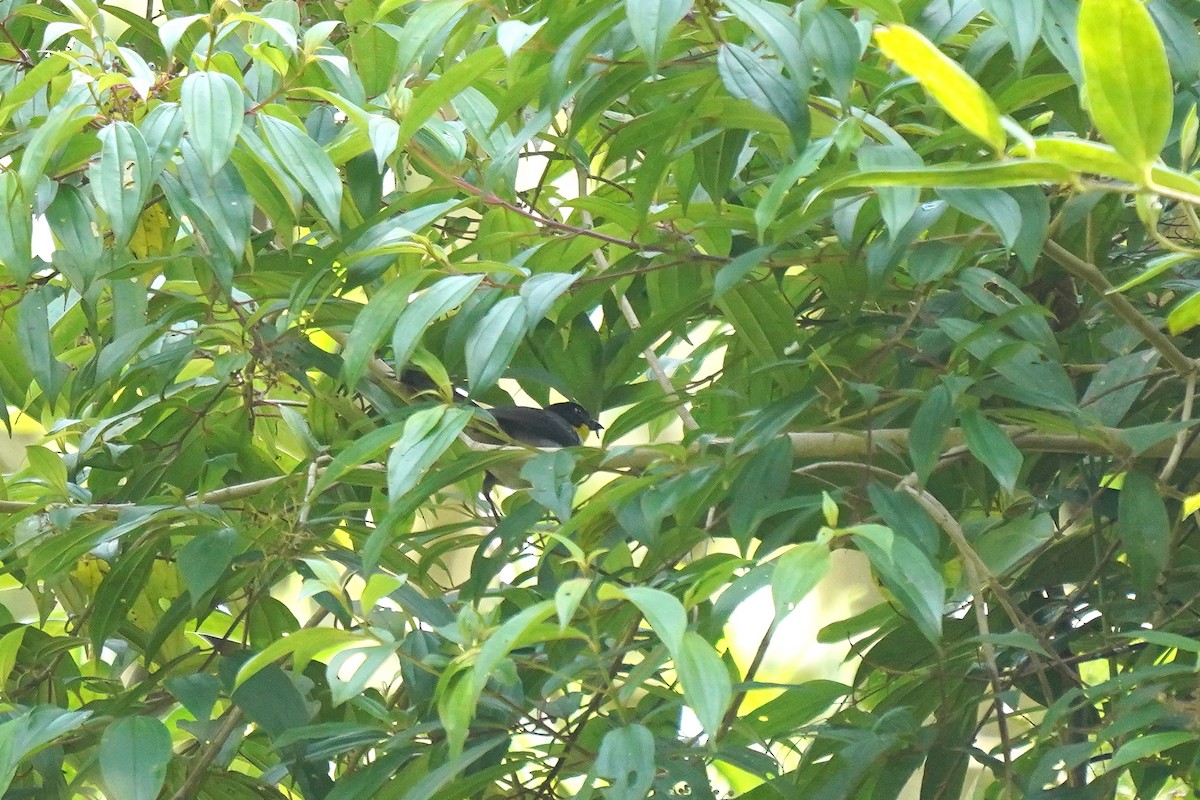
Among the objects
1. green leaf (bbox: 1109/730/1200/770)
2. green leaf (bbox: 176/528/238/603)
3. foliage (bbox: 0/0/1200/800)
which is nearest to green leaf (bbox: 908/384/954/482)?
foliage (bbox: 0/0/1200/800)

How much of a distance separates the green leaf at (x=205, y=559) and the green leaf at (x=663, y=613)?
1.65 ft

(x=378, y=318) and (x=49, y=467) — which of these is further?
(x=49, y=467)

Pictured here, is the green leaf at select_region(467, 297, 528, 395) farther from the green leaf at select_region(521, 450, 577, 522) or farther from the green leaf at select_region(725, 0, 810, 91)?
the green leaf at select_region(725, 0, 810, 91)

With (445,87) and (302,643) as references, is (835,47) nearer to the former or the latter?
(445,87)

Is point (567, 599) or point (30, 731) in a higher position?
point (567, 599)

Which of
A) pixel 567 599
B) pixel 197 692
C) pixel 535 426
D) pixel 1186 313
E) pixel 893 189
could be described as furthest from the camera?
pixel 535 426

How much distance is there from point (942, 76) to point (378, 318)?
0.70 m

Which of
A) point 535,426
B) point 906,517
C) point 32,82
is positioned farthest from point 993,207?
point 535,426

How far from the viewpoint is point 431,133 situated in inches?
43.4

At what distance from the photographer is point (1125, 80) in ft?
1.03

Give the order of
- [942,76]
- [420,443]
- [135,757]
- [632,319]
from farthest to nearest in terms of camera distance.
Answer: [632,319]
[135,757]
[420,443]
[942,76]

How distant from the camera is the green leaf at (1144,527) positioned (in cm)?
104

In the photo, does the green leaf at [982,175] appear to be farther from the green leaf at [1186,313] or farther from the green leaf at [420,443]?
the green leaf at [420,443]

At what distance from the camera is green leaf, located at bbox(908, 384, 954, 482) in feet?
3.03
